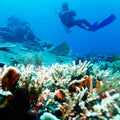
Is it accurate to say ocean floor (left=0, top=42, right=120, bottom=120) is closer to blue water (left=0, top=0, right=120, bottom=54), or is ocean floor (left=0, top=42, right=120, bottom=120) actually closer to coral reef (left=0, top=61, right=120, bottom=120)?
coral reef (left=0, top=61, right=120, bottom=120)

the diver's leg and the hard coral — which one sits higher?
the diver's leg

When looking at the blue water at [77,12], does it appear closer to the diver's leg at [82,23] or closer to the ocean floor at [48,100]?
the diver's leg at [82,23]

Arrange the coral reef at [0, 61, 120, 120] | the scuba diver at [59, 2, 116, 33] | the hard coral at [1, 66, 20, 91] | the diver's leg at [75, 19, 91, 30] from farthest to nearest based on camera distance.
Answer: the diver's leg at [75, 19, 91, 30] → the scuba diver at [59, 2, 116, 33] → the coral reef at [0, 61, 120, 120] → the hard coral at [1, 66, 20, 91]

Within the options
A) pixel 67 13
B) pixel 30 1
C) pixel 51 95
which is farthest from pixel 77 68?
pixel 30 1

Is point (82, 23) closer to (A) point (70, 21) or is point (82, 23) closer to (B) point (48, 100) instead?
(A) point (70, 21)

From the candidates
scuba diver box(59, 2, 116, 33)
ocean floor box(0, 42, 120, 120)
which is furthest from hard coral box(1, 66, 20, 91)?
scuba diver box(59, 2, 116, 33)

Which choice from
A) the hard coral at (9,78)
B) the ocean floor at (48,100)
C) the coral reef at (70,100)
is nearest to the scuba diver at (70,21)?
the coral reef at (70,100)

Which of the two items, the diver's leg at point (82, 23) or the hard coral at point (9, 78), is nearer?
the hard coral at point (9, 78)

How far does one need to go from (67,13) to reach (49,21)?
16710cm

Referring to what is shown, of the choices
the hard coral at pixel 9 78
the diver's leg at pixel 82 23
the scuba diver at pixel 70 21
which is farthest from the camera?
the diver's leg at pixel 82 23

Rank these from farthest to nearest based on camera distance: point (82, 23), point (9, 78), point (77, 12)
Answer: point (77, 12) < point (82, 23) < point (9, 78)

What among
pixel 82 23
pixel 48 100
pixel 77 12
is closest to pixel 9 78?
pixel 48 100

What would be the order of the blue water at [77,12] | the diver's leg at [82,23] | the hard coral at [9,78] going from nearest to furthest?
the hard coral at [9,78]
the diver's leg at [82,23]
the blue water at [77,12]

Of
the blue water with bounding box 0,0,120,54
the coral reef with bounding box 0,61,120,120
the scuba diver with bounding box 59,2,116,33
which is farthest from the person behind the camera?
the blue water with bounding box 0,0,120,54
